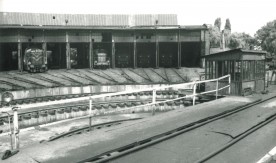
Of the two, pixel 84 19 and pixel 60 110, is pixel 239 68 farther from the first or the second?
pixel 84 19

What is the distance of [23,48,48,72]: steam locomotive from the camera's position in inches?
1031

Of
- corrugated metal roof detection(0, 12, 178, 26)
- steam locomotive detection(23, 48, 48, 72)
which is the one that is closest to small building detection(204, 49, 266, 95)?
steam locomotive detection(23, 48, 48, 72)

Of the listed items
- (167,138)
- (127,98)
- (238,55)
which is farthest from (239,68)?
(167,138)

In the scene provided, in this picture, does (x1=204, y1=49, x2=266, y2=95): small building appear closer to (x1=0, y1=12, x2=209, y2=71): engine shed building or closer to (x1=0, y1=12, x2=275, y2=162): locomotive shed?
(x1=0, y1=12, x2=275, y2=162): locomotive shed

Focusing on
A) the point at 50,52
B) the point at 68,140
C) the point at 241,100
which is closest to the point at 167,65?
the point at 50,52

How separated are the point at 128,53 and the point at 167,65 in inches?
196

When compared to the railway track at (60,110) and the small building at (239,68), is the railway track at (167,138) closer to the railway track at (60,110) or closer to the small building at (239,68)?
the small building at (239,68)

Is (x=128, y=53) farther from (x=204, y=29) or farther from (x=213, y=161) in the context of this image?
(x=213, y=161)

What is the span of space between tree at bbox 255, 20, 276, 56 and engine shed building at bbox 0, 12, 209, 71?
19.4 meters

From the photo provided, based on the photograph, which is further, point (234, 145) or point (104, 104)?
point (104, 104)

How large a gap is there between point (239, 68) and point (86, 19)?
2382cm

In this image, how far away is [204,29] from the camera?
1204 inches

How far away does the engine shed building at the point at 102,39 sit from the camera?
27938 mm

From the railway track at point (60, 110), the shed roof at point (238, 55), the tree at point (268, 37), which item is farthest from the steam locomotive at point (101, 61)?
the tree at point (268, 37)
